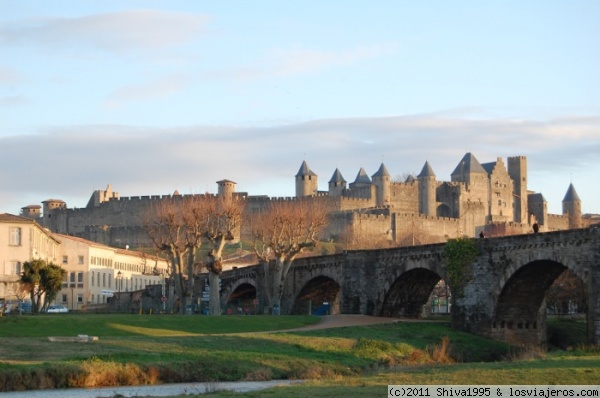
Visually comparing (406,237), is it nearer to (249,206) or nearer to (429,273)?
(249,206)

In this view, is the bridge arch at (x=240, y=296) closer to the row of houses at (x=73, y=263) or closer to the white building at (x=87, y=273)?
the row of houses at (x=73, y=263)

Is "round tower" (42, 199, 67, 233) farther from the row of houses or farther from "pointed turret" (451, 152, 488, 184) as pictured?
"pointed turret" (451, 152, 488, 184)

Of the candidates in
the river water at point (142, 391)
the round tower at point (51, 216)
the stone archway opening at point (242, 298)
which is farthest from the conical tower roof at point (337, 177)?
the river water at point (142, 391)

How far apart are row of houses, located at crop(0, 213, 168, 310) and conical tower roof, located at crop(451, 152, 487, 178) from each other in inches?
2095

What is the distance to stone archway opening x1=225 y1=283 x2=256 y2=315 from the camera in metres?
79.7

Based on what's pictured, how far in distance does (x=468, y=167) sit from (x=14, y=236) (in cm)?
9667

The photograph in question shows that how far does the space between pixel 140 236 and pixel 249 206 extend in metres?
13.6

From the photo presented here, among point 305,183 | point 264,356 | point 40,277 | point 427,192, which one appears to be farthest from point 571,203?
point 264,356

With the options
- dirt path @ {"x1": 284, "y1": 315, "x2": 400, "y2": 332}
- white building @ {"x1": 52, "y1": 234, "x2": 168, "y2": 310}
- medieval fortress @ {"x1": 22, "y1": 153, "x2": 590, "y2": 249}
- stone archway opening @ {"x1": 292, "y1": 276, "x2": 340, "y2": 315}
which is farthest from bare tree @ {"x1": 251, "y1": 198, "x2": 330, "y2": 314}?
medieval fortress @ {"x1": 22, "y1": 153, "x2": 590, "y2": 249}

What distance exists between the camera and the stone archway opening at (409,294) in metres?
62.2

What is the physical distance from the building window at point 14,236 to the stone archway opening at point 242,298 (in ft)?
48.1

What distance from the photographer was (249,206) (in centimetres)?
14112

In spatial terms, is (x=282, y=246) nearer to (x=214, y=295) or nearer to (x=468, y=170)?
(x=214, y=295)

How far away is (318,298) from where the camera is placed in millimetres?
75875
